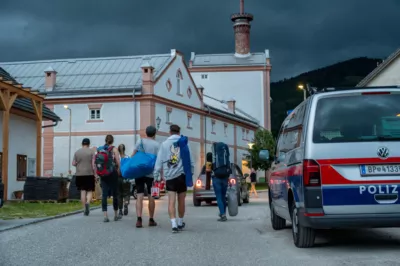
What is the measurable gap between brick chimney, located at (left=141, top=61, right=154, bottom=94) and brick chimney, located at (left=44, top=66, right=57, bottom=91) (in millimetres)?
7705

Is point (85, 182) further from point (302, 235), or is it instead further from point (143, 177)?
point (302, 235)

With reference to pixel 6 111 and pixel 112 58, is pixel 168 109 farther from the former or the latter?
pixel 6 111

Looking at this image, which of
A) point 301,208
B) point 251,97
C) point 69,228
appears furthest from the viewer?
point 251,97

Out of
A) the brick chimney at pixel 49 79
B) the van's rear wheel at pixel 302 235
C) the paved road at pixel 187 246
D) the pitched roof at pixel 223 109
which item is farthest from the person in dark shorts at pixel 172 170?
the pitched roof at pixel 223 109

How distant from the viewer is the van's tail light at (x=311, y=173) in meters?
7.27

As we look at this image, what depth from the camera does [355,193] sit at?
7.22 m

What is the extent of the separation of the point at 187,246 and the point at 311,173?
2201mm

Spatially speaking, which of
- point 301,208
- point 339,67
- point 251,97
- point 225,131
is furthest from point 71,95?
point 339,67

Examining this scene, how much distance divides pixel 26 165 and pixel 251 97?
51073 mm

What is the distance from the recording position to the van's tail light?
23.9 ft

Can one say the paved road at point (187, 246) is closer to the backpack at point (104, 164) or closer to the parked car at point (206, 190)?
the backpack at point (104, 164)

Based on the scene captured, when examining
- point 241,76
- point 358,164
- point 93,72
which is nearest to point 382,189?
point 358,164

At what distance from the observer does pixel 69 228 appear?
35.9 ft

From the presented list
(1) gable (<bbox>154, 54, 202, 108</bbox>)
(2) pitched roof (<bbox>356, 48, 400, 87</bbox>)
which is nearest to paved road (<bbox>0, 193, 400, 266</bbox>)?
(1) gable (<bbox>154, 54, 202, 108</bbox>)
